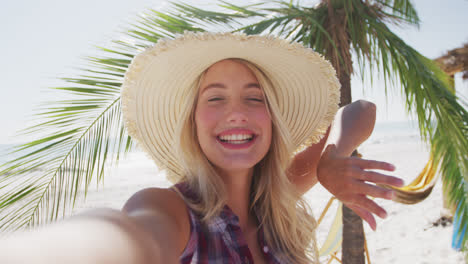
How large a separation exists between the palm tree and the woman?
68 cm

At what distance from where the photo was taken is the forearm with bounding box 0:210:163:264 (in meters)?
0.43

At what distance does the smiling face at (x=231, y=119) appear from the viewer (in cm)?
125

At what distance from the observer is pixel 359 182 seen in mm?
1160

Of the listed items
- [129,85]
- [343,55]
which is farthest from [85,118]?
[343,55]

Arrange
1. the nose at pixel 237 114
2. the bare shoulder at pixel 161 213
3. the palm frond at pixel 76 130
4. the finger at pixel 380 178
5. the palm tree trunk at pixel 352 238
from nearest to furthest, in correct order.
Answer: the bare shoulder at pixel 161 213 < the finger at pixel 380 178 < the nose at pixel 237 114 < the palm frond at pixel 76 130 < the palm tree trunk at pixel 352 238

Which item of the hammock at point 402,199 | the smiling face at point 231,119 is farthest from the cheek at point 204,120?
the hammock at point 402,199

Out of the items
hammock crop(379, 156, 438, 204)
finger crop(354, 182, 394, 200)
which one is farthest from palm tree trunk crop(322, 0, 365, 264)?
finger crop(354, 182, 394, 200)

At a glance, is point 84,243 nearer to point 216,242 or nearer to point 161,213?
point 161,213

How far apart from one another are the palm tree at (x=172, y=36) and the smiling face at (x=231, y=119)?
2.91 ft

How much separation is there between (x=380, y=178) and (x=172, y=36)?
62.5 inches

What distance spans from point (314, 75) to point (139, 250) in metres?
1.24

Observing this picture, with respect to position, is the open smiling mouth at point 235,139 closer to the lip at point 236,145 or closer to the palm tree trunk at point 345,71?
the lip at point 236,145

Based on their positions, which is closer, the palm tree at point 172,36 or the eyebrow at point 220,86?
the eyebrow at point 220,86

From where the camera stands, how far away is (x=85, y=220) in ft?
1.86
